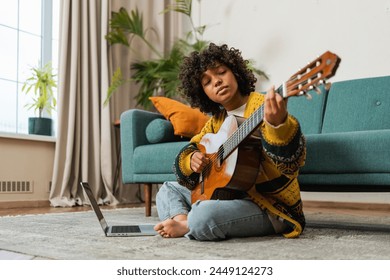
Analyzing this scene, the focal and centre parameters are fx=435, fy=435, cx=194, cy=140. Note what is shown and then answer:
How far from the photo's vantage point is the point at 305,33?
3.00 meters

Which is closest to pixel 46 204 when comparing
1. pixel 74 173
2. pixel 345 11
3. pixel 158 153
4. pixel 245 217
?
pixel 74 173

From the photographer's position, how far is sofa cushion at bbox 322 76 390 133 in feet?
6.42

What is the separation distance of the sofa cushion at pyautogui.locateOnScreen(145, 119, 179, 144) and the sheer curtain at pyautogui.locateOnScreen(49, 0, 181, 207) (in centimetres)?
101

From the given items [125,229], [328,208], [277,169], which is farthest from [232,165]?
[328,208]

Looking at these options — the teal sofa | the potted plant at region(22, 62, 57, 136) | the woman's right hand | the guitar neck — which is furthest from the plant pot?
the guitar neck

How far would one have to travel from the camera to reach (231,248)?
1092 millimetres

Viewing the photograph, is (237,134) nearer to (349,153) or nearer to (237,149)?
(237,149)

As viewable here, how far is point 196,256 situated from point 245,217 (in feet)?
0.91

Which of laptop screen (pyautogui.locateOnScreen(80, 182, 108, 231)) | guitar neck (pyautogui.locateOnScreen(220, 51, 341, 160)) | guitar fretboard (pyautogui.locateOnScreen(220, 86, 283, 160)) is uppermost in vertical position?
guitar neck (pyautogui.locateOnScreen(220, 51, 341, 160))

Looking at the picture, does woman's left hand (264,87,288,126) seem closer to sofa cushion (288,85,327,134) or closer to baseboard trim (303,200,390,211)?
sofa cushion (288,85,327,134)

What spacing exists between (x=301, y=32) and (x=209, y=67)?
6.09ft

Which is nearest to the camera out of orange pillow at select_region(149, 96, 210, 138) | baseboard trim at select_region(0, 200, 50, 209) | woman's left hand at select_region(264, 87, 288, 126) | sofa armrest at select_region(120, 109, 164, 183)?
woman's left hand at select_region(264, 87, 288, 126)

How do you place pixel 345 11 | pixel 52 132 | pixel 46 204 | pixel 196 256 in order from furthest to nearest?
1. pixel 52 132
2. pixel 46 204
3. pixel 345 11
4. pixel 196 256

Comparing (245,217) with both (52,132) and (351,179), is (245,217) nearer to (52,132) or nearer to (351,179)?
(351,179)
